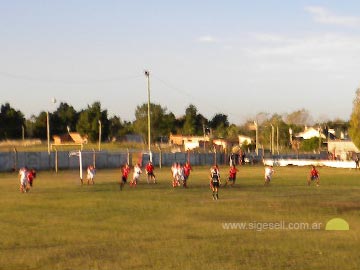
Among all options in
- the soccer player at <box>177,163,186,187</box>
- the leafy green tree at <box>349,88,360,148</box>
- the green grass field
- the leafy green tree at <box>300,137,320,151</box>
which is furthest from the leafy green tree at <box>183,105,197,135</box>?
the green grass field

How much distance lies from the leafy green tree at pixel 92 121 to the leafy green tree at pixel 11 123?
1281 centimetres

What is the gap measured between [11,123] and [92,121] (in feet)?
58.7

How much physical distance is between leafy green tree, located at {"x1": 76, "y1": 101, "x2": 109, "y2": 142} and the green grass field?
99632 mm

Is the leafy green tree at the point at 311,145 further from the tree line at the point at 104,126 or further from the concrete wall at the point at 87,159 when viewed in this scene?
the concrete wall at the point at 87,159

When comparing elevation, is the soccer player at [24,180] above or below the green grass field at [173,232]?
above

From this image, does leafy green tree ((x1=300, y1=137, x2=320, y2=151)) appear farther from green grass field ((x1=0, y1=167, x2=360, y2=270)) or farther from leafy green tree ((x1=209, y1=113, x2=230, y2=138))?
green grass field ((x1=0, y1=167, x2=360, y2=270))

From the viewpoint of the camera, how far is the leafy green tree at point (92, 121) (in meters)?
136

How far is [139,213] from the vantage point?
26.4m

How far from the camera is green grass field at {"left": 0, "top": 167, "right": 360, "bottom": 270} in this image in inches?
621

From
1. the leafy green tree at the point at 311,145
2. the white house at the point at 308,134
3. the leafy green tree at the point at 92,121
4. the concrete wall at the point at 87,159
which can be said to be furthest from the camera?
the white house at the point at 308,134

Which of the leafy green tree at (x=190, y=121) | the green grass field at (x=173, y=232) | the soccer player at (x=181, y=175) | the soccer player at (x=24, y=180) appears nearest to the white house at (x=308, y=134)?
the leafy green tree at (x=190, y=121)

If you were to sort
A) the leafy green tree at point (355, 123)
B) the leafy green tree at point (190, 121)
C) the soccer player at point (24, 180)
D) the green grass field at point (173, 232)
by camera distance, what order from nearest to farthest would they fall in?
the green grass field at point (173, 232) → the soccer player at point (24, 180) → the leafy green tree at point (355, 123) → the leafy green tree at point (190, 121)

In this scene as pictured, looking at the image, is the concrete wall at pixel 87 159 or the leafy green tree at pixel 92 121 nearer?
the concrete wall at pixel 87 159

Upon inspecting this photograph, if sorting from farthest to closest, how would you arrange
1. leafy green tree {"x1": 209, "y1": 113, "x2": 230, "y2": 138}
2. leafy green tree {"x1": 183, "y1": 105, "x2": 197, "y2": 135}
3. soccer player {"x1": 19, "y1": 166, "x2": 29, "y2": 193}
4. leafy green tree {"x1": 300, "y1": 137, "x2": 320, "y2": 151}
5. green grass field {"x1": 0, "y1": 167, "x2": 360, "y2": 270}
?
1. leafy green tree {"x1": 209, "y1": 113, "x2": 230, "y2": 138}
2. leafy green tree {"x1": 183, "y1": 105, "x2": 197, "y2": 135}
3. leafy green tree {"x1": 300, "y1": 137, "x2": 320, "y2": 151}
4. soccer player {"x1": 19, "y1": 166, "x2": 29, "y2": 193}
5. green grass field {"x1": 0, "y1": 167, "x2": 360, "y2": 270}
